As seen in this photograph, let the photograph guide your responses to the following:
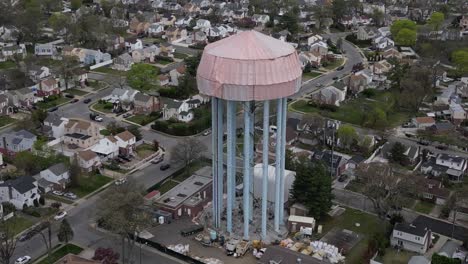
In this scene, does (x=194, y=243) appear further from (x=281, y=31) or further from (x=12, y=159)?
(x=281, y=31)

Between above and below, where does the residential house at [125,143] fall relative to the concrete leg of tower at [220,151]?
below

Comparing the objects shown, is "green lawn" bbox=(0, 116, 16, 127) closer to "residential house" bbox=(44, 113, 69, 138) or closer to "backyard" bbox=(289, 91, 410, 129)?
"residential house" bbox=(44, 113, 69, 138)

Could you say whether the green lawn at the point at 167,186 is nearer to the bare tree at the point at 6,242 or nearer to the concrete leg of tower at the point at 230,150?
the concrete leg of tower at the point at 230,150

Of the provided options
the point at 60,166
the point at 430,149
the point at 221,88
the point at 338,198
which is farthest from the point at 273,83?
the point at 430,149

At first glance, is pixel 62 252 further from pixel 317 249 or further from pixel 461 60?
pixel 461 60

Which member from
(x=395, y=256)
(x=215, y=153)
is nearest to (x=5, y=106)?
(x=215, y=153)

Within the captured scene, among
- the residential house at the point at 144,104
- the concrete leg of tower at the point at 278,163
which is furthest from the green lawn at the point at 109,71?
the concrete leg of tower at the point at 278,163
